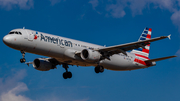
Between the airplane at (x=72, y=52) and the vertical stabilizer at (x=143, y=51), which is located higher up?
the vertical stabilizer at (x=143, y=51)

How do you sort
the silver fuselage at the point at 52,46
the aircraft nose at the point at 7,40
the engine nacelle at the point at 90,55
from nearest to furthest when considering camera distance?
the aircraft nose at the point at 7,40
the silver fuselage at the point at 52,46
the engine nacelle at the point at 90,55

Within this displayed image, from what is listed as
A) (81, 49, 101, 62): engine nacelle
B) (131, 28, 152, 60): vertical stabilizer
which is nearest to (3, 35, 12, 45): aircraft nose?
(81, 49, 101, 62): engine nacelle

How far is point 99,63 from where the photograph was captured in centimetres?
3722

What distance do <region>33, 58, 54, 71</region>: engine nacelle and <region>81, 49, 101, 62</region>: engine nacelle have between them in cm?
724

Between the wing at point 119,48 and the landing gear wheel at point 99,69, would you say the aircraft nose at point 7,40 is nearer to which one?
the wing at point 119,48

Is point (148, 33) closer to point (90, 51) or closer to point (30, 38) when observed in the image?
→ point (90, 51)

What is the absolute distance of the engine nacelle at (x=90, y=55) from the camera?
34500 millimetres

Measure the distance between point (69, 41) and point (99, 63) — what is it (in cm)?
554

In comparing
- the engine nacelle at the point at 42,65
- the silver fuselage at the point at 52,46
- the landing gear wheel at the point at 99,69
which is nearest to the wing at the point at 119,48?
the silver fuselage at the point at 52,46

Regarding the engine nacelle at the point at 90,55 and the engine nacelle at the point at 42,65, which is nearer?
the engine nacelle at the point at 90,55

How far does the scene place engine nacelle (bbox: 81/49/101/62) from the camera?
34.5 m

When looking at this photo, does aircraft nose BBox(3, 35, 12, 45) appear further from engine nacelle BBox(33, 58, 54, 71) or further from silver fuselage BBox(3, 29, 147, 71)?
engine nacelle BBox(33, 58, 54, 71)

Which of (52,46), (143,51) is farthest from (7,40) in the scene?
(143,51)

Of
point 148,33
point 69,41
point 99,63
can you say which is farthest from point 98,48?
point 148,33
